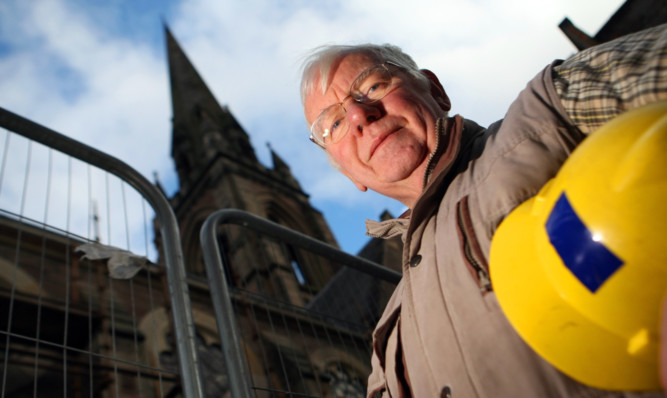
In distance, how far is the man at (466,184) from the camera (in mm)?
890

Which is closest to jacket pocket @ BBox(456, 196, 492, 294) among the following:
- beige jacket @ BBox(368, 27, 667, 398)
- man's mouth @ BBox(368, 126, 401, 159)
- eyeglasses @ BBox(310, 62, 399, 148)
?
beige jacket @ BBox(368, 27, 667, 398)

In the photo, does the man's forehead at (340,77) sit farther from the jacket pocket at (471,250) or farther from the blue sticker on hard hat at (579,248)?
the blue sticker on hard hat at (579,248)

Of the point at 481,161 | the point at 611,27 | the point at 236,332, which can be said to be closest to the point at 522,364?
the point at 481,161

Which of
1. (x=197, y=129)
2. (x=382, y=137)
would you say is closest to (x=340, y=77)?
(x=382, y=137)

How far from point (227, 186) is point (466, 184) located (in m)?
20.9

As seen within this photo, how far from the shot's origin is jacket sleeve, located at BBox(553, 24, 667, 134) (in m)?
0.82

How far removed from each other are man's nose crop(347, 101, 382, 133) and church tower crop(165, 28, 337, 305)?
1430cm

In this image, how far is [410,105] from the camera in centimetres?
153

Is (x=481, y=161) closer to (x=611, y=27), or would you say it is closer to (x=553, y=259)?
(x=553, y=259)

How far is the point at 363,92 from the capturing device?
1.62 metres

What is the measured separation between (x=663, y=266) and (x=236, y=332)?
1692 millimetres

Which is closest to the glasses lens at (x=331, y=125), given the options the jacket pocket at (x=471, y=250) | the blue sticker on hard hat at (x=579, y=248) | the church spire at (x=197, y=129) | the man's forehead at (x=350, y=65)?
the man's forehead at (x=350, y=65)

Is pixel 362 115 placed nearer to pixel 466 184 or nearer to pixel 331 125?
pixel 331 125

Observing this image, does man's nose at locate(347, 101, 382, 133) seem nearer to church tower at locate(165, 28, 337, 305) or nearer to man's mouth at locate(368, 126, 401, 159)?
man's mouth at locate(368, 126, 401, 159)
